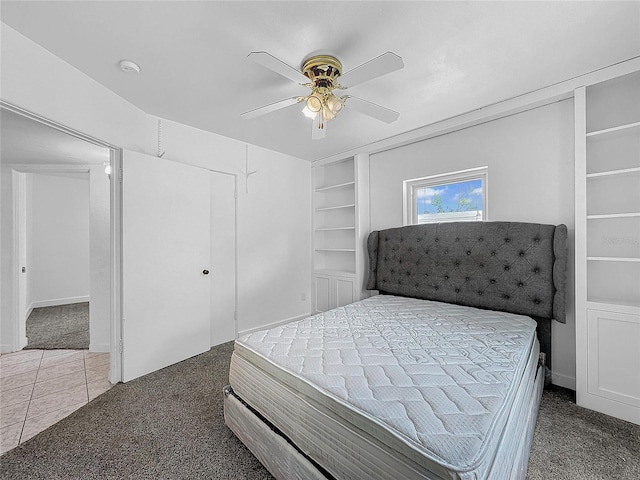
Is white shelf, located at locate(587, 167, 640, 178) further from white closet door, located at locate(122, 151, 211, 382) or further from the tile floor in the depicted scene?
the tile floor

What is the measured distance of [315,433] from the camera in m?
1.11

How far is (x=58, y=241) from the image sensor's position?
5.01 m

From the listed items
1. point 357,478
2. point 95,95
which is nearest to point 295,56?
point 95,95

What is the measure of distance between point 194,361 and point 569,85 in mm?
3895

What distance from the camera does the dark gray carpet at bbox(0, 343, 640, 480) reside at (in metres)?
1.39

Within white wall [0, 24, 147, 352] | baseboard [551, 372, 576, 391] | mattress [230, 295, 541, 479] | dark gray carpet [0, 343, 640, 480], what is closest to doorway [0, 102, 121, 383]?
white wall [0, 24, 147, 352]

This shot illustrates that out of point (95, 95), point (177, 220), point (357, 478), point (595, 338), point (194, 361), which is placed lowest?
point (194, 361)

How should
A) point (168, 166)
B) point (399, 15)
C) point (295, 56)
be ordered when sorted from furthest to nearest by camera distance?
1. point (168, 166)
2. point (295, 56)
3. point (399, 15)

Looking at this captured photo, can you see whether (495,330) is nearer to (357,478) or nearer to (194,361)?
(357,478)

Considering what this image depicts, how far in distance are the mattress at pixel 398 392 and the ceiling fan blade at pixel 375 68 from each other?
152 centimetres

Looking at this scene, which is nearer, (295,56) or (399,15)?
(399,15)

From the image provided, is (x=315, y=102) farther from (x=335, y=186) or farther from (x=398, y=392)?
(x=335, y=186)

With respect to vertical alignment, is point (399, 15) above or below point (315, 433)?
above

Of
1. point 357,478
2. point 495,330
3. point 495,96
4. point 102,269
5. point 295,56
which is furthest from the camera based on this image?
point 102,269
